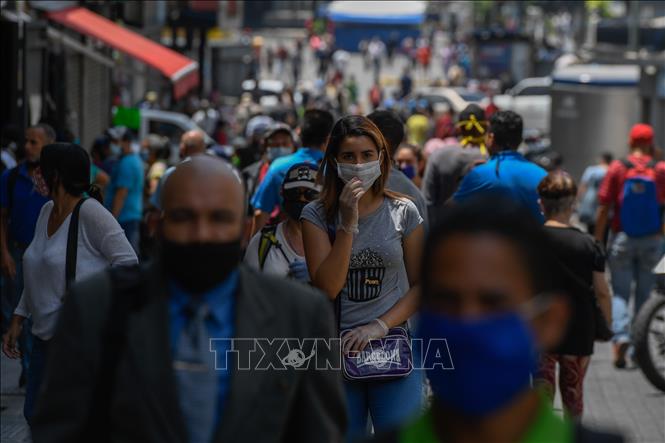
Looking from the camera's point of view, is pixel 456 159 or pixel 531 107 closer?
pixel 456 159

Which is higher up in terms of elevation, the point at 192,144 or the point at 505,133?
the point at 505,133

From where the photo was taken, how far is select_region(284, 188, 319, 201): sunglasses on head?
278 inches

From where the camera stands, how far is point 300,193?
7082 mm

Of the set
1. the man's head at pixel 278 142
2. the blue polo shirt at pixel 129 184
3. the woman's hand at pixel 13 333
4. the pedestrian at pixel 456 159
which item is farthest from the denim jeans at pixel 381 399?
the blue polo shirt at pixel 129 184

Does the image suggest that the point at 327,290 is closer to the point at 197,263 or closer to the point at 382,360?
the point at 382,360

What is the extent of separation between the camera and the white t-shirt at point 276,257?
666 cm

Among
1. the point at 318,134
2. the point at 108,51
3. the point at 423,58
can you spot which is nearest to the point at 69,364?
the point at 318,134

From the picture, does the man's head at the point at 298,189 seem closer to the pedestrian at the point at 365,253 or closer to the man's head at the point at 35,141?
the pedestrian at the point at 365,253

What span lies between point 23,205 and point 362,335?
4.53m

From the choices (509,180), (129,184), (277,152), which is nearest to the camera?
(509,180)

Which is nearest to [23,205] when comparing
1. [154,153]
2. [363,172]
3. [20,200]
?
[20,200]

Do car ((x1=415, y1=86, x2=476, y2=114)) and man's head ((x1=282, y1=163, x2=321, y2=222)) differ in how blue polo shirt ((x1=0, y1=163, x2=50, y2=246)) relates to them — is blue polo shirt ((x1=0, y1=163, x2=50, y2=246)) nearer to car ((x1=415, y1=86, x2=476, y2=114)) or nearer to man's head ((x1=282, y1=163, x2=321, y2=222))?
man's head ((x1=282, y1=163, x2=321, y2=222))

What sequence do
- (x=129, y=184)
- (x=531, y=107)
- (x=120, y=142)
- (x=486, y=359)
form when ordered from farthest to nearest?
(x=531, y=107), (x=120, y=142), (x=129, y=184), (x=486, y=359)

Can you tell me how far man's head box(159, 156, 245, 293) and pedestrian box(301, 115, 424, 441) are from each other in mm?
2317
